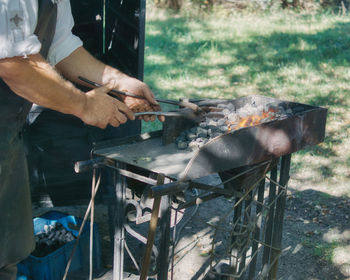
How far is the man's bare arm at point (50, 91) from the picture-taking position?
6.21 feet

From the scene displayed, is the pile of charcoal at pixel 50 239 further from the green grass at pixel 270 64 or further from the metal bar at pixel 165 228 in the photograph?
the green grass at pixel 270 64

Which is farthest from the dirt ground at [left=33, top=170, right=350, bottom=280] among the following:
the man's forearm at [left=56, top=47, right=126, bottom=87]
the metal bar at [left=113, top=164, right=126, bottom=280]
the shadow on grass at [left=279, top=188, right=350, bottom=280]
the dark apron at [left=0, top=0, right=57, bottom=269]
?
the man's forearm at [left=56, top=47, right=126, bottom=87]

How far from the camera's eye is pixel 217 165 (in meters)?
2.18

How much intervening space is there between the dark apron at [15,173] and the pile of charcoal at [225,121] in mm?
836

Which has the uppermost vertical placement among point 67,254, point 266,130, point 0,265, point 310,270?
point 266,130

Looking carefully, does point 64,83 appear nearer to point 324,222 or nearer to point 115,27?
point 115,27

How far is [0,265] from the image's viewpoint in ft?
7.43

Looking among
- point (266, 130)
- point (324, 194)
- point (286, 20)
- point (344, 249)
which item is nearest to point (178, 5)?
point (286, 20)

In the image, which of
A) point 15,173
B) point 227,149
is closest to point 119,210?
point 15,173

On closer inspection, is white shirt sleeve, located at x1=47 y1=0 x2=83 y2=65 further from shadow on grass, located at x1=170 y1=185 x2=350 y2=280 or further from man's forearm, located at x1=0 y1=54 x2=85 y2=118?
shadow on grass, located at x1=170 y1=185 x2=350 y2=280

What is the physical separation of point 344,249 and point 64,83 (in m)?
2.61

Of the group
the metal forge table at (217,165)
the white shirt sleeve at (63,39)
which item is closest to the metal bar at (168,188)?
the metal forge table at (217,165)

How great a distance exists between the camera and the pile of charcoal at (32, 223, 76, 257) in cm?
313

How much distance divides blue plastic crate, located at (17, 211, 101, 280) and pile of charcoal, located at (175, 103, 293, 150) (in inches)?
44.9
